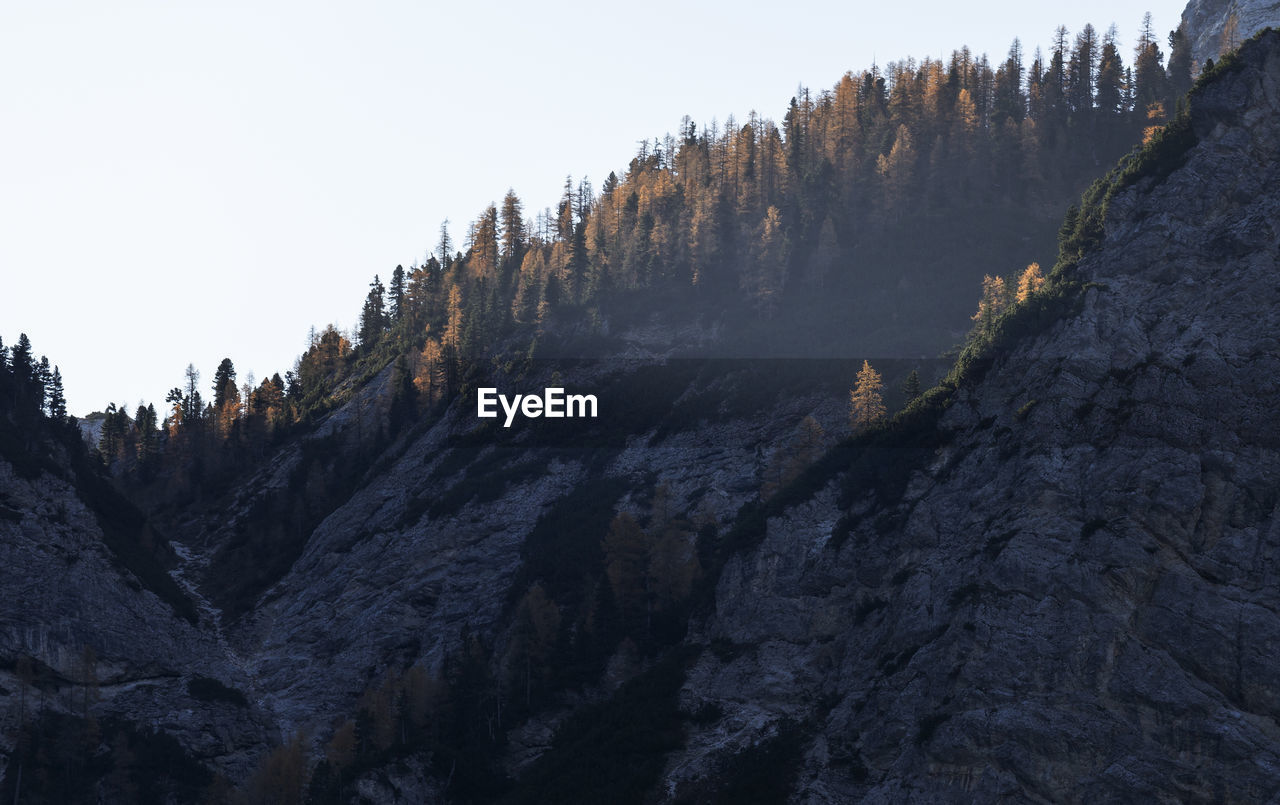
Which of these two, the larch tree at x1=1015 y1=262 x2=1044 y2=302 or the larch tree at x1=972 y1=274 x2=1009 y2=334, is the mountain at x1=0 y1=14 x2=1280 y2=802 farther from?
the larch tree at x1=972 y1=274 x2=1009 y2=334

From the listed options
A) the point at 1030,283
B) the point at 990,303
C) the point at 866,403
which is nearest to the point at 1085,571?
the point at 866,403

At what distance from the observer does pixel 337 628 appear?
105562 millimetres

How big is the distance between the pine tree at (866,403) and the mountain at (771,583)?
3264mm

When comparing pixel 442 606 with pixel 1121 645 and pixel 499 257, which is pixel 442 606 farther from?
pixel 499 257

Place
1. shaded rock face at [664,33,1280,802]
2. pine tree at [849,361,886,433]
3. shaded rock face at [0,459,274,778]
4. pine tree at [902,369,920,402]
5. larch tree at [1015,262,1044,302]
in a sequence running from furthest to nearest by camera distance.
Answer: larch tree at [1015,262,1044,302] → pine tree at [849,361,886,433] → pine tree at [902,369,920,402] → shaded rock face at [0,459,274,778] → shaded rock face at [664,33,1280,802]

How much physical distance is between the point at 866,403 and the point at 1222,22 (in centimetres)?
11105

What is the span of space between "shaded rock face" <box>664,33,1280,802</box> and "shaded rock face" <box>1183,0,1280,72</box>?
68.9 m

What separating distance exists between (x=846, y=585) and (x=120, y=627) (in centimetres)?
5901

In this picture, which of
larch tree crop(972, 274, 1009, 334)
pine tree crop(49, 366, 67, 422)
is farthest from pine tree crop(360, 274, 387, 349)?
larch tree crop(972, 274, 1009, 334)

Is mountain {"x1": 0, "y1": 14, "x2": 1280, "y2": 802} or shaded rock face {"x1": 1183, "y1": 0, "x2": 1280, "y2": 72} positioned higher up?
shaded rock face {"x1": 1183, "y1": 0, "x2": 1280, "y2": 72}

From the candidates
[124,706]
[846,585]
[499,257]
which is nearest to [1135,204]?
[846,585]

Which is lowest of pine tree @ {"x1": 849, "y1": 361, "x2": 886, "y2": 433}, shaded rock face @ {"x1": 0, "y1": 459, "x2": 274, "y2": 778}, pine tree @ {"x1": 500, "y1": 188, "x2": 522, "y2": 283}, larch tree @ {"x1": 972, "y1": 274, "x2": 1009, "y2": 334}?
shaded rock face @ {"x1": 0, "y1": 459, "x2": 274, "y2": 778}

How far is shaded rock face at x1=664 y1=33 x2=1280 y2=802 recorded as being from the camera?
5975 centimetres

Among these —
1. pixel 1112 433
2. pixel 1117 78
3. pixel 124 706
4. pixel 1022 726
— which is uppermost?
pixel 1117 78
